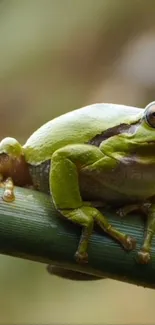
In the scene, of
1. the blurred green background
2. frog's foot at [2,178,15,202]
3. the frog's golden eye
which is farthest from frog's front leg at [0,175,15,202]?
the blurred green background

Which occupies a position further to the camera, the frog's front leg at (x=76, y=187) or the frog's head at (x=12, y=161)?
the frog's head at (x=12, y=161)

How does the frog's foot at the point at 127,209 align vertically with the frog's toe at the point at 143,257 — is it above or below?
above

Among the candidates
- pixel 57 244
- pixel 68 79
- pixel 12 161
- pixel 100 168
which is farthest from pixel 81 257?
pixel 68 79

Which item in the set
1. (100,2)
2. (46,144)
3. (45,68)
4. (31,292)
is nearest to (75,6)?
(100,2)

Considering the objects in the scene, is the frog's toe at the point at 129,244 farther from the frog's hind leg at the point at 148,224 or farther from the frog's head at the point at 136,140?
the frog's head at the point at 136,140

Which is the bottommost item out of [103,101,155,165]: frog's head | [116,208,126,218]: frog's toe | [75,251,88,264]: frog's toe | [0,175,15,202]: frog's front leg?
[75,251,88,264]: frog's toe

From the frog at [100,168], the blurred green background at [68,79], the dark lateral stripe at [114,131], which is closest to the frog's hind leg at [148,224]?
the frog at [100,168]

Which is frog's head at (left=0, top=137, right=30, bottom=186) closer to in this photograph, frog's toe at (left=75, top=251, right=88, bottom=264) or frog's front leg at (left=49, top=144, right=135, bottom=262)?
frog's front leg at (left=49, top=144, right=135, bottom=262)
